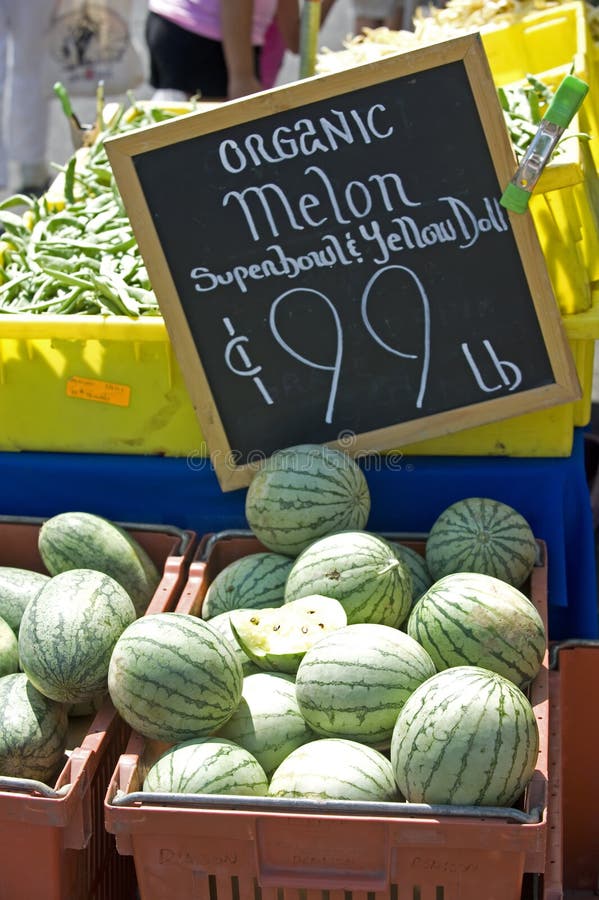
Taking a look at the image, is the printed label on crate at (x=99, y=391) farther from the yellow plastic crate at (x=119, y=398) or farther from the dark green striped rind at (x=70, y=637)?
the dark green striped rind at (x=70, y=637)

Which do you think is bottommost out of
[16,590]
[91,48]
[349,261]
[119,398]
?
[16,590]

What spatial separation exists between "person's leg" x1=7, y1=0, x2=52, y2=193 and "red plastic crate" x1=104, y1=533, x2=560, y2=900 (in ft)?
20.6

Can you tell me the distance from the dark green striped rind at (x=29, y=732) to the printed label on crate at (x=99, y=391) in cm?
83

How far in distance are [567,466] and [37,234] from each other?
5.76 feet

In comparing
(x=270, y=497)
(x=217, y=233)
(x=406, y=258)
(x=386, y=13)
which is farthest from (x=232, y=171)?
(x=386, y=13)

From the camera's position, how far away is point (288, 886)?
1.97 meters

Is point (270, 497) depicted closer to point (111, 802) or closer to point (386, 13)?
point (111, 802)

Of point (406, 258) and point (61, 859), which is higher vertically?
point (406, 258)

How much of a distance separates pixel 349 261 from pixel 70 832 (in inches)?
58.1

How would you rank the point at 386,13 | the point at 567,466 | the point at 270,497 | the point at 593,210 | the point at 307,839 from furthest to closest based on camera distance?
the point at 386,13
the point at 593,210
the point at 567,466
the point at 270,497
the point at 307,839

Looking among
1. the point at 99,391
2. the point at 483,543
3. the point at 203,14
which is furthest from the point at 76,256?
the point at 203,14

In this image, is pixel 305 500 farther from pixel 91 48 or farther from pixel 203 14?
pixel 91 48

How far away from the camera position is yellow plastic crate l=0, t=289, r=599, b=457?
2.84m

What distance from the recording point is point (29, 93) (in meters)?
7.45
